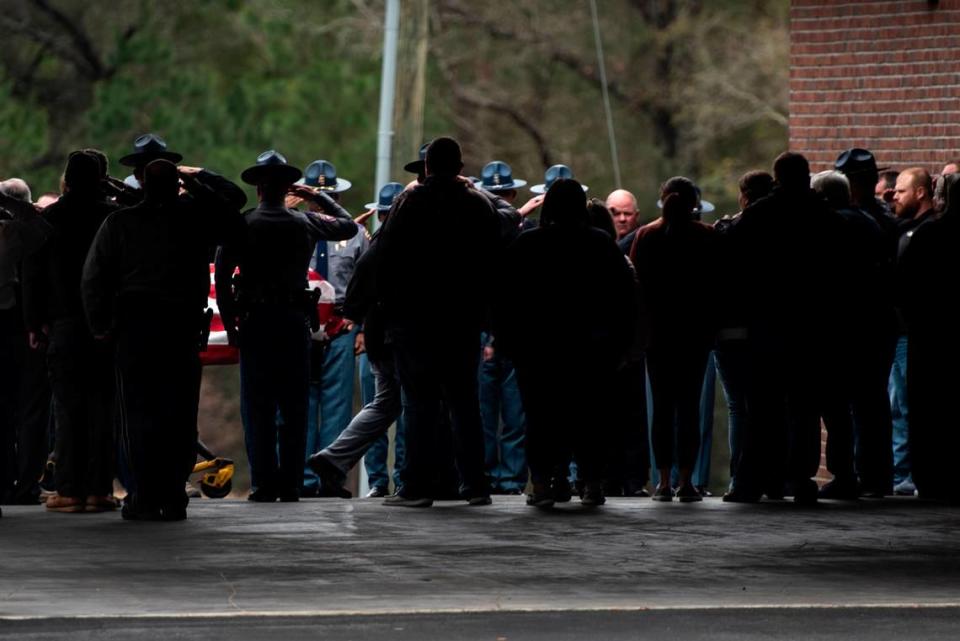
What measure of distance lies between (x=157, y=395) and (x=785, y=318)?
3721 mm

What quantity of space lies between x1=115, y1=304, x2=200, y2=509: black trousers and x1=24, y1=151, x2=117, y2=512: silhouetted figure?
38 centimetres

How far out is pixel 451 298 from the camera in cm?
1412

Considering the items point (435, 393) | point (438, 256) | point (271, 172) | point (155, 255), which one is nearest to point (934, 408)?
point (435, 393)

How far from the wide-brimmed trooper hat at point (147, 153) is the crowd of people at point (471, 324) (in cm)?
2

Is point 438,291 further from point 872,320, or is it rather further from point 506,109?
point 506,109

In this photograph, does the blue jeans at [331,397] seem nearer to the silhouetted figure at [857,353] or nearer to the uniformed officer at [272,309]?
the uniformed officer at [272,309]

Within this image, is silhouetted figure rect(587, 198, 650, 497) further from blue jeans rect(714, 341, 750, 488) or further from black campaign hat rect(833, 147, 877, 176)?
black campaign hat rect(833, 147, 877, 176)

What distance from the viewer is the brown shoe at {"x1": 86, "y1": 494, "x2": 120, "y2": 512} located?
560 inches

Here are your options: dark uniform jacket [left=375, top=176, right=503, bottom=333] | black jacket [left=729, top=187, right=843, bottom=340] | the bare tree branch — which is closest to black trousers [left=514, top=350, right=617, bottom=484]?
dark uniform jacket [left=375, top=176, right=503, bottom=333]

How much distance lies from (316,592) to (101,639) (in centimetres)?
154

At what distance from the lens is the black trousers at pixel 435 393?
46.4 feet

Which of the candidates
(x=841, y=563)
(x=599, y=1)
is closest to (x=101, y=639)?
(x=841, y=563)

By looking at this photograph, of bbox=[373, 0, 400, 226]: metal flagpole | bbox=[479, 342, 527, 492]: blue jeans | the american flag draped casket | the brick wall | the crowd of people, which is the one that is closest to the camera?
the crowd of people

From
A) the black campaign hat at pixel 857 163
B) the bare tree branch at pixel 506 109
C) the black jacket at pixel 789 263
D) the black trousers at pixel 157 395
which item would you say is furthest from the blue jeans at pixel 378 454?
the bare tree branch at pixel 506 109
